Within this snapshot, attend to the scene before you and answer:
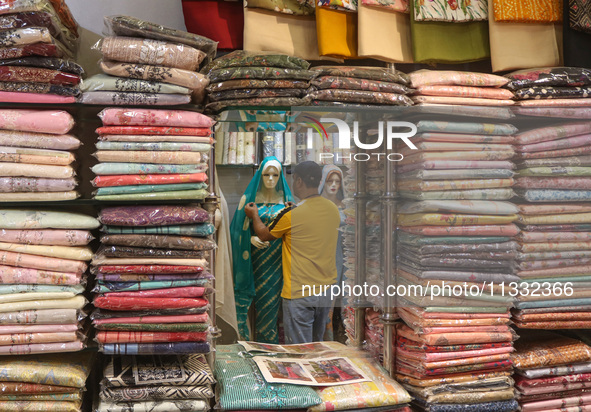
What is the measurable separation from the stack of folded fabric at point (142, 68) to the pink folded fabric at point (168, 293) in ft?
2.00

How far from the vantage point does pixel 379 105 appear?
80.0 inches

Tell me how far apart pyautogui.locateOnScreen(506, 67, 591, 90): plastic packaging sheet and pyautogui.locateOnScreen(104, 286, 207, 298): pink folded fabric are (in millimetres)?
1389

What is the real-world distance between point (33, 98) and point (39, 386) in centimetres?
91

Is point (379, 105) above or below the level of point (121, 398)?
above

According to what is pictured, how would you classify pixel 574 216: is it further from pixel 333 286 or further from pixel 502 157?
pixel 333 286

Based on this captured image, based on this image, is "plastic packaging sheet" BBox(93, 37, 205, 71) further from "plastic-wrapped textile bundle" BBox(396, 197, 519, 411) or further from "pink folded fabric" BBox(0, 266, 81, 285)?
"plastic-wrapped textile bundle" BBox(396, 197, 519, 411)

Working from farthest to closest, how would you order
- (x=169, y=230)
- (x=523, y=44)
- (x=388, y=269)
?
(x=523, y=44)
(x=388, y=269)
(x=169, y=230)

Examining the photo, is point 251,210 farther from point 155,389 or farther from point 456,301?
point 456,301

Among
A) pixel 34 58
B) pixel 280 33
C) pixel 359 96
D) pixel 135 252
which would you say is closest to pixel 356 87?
pixel 359 96

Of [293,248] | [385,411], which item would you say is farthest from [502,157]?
[385,411]

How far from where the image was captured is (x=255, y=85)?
1.91 meters

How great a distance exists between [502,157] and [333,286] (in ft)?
2.66

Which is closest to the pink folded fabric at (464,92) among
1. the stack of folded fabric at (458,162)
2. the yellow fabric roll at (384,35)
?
the stack of folded fabric at (458,162)

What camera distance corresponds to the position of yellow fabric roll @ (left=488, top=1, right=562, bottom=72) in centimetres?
228
